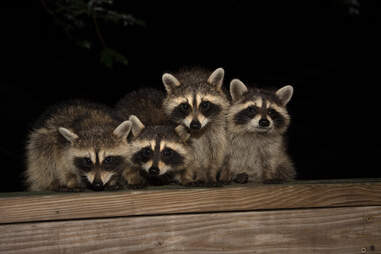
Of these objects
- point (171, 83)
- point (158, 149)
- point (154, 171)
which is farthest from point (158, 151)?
point (171, 83)

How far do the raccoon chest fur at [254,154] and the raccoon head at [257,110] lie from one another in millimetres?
100

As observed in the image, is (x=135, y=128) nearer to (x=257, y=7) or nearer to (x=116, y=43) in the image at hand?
(x=116, y=43)

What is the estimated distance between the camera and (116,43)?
5938 millimetres

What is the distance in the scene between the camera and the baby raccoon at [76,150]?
2846 millimetres

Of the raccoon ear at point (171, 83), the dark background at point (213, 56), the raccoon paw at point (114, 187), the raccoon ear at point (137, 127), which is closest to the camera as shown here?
the raccoon paw at point (114, 187)

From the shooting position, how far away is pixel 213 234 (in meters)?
2.39

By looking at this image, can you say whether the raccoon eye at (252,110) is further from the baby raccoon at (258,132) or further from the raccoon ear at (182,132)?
the raccoon ear at (182,132)

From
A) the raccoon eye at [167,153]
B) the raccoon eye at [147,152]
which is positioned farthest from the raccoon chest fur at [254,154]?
the raccoon eye at [147,152]

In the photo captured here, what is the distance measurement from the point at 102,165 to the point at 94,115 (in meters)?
0.50

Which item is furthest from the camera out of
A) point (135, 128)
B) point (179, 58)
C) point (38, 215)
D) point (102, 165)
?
point (179, 58)

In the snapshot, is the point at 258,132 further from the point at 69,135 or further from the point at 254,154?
the point at 69,135

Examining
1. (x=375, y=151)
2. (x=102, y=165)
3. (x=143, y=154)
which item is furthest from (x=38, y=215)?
(x=375, y=151)

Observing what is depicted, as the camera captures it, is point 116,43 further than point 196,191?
Yes

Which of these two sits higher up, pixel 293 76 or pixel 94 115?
pixel 293 76
